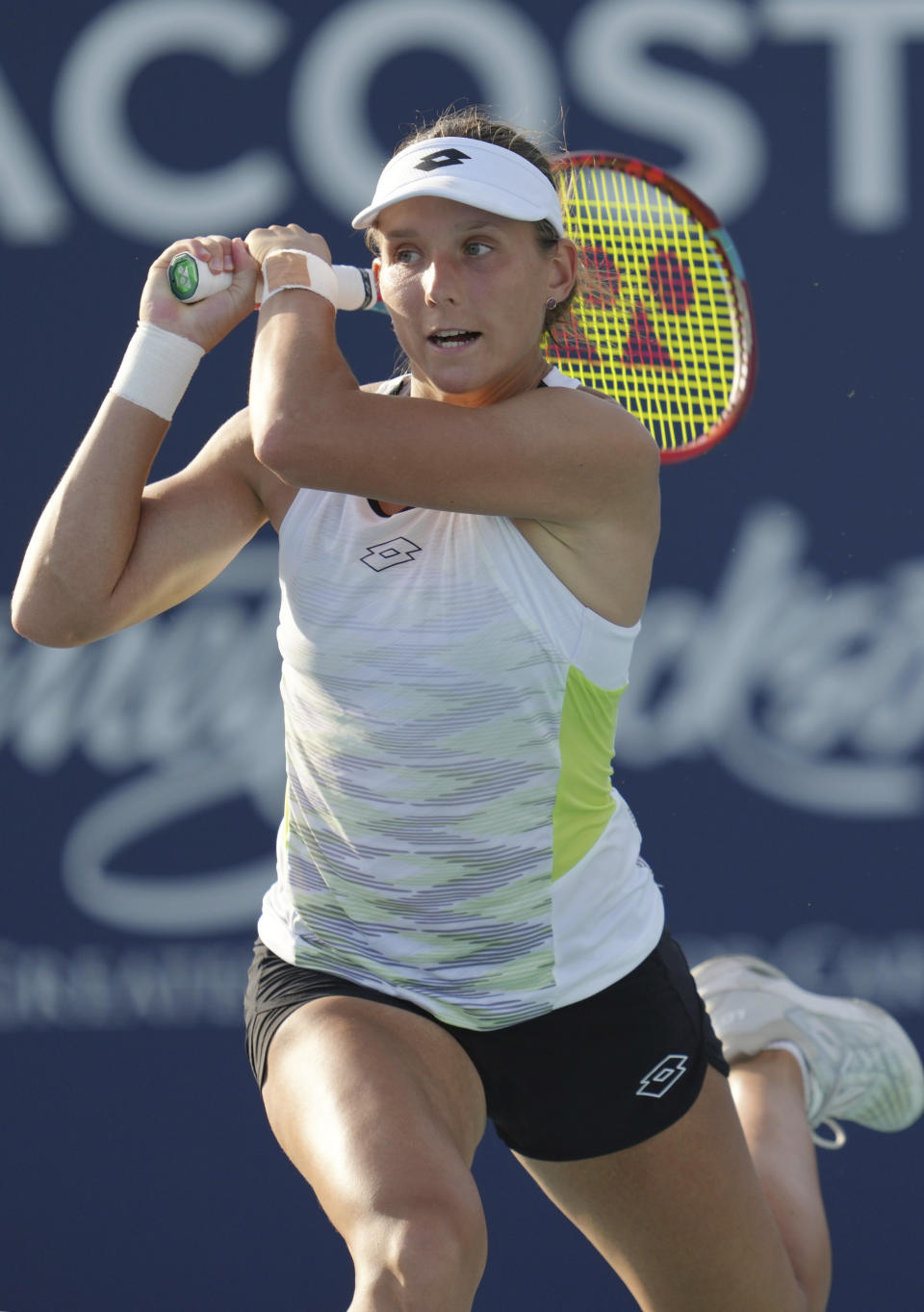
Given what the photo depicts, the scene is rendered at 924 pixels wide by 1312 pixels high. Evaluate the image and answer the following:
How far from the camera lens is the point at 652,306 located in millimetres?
2734

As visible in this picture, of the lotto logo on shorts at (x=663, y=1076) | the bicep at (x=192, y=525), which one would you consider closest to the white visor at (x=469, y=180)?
the bicep at (x=192, y=525)

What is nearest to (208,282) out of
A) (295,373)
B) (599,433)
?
(295,373)

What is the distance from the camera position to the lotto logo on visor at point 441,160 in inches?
80.0

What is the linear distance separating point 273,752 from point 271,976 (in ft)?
4.88

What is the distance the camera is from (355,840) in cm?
211

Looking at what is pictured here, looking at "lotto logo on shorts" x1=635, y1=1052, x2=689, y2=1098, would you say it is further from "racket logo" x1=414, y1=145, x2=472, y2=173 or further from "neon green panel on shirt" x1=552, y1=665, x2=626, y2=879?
"racket logo" x1=414, y1=145, x2=472, y2=173

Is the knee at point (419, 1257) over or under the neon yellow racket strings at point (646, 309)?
under

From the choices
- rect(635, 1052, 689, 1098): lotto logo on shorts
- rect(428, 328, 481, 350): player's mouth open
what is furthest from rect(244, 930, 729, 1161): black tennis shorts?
rect(428, 328, 481, 350): player's mouth open

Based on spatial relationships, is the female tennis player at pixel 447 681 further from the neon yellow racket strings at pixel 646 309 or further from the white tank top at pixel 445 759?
the neon yellow racket strings at pixel 646 309

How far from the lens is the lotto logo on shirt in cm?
206

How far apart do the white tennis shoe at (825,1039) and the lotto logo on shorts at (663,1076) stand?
0.68 meters

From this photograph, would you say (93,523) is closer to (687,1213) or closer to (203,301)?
(203,301)

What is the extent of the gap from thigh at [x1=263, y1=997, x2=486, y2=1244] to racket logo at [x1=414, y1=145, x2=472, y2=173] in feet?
3.49

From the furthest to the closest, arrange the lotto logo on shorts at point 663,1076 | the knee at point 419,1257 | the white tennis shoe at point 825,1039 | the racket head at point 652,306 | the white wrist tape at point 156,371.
Answer: the white tennis shoe at point 825,1039
the racket head at point 652,306
the lotto logo on shorts at point 663,1076
the white wrist tape at point 156,371
the knee at point 419,1257
